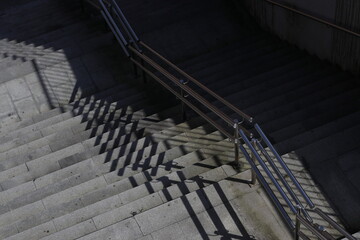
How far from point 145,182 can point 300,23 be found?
3.95 m

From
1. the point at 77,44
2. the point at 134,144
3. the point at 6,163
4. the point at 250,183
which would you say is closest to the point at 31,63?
the point at 77,44

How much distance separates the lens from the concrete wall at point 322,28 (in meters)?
7.27

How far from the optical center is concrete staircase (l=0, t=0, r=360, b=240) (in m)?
5.43

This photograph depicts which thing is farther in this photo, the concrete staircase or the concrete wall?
the concrete wall

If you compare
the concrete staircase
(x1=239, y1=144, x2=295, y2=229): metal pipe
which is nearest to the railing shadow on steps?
(x1=239, y1=144, x2=295, y2=229): metal pipe

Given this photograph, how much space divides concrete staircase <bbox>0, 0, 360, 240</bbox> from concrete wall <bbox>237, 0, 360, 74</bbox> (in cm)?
21

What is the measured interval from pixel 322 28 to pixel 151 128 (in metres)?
2.95

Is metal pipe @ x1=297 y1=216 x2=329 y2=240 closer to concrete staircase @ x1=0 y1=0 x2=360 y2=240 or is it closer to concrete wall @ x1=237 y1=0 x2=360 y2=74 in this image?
concrete staircase @ x1=0 y1=0 x2=360 y2=240

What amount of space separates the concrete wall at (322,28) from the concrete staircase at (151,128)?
0.69 ft

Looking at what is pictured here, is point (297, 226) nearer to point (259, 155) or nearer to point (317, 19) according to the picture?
point (259, 155)

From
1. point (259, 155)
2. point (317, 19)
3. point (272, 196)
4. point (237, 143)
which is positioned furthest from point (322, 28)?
point (272, 196)

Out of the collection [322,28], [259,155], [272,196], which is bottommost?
[272,196]

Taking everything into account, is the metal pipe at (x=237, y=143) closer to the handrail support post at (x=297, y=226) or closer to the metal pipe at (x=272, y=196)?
the metal pipe at (x=272, y=196)

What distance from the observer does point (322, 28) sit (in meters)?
7.90
